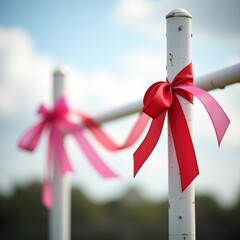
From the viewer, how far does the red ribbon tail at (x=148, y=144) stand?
3.30 ft

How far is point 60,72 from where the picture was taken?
1782 mm

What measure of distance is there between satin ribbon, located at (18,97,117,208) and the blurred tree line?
12.9m

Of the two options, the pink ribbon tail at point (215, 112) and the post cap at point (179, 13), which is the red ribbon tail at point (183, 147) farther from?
the post cap at point (179, 13)

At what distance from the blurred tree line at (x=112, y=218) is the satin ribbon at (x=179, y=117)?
537 inches

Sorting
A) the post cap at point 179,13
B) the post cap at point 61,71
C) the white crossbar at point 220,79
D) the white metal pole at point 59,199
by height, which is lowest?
the white metal pole at point 59,199

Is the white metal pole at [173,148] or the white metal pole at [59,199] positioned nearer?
the white metal pole at [173,148]

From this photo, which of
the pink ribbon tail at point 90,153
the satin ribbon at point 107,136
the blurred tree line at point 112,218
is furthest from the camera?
the blurred tree line at point 112,218

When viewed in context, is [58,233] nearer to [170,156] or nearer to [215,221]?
[170,156]

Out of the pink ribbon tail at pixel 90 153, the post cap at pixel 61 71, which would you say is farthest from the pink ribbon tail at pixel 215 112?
the post cap at pixel 61 71

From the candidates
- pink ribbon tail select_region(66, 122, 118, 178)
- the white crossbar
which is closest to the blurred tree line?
pink ribbon tail select_region(66, 122, 118, 178)

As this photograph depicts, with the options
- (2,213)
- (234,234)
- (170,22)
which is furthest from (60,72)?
(2,213)

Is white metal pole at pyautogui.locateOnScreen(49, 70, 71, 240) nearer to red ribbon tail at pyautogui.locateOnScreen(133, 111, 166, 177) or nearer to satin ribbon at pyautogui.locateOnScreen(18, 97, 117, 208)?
satin ribbon at pyautogui.locateOnScreen(18, 97, 117, 208)

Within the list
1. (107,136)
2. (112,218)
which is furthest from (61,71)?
(112,218)

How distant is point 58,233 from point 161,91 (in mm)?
918
